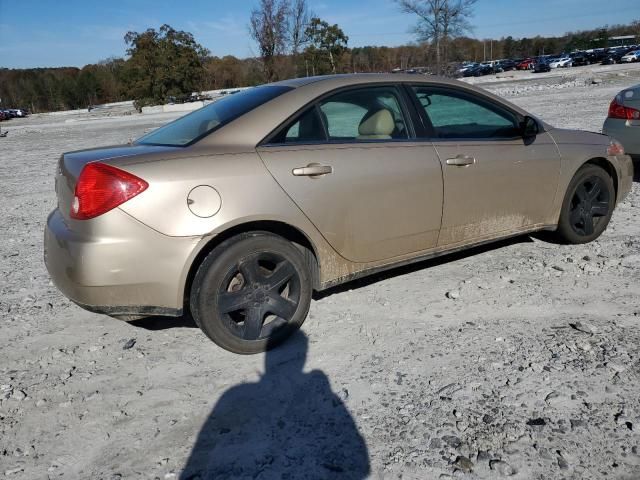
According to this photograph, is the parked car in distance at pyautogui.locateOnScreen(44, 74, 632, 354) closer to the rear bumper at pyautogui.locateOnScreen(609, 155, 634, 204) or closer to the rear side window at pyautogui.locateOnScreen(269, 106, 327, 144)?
the rear side window at pyautogui.locateOnScreen(269, 106, 327, 144)

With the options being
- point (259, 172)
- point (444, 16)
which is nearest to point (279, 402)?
point (259, 172)

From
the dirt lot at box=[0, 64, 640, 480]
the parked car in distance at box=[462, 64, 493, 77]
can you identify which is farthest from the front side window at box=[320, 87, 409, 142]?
the parked car in distance at box=[462, 64, 493, 77]

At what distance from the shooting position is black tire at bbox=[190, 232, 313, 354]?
2.94 metres

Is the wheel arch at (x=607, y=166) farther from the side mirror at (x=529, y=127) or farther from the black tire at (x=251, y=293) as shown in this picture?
the black tire at (x=251, y=293)

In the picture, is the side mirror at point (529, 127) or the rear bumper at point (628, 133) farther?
the rear bumper at point (628, 133)

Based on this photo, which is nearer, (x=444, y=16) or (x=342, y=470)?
(x=342, y=470)

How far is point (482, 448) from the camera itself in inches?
88.5

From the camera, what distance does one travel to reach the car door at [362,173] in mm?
3135

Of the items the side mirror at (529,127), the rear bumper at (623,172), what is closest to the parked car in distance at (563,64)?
the rear bumper at (623,172)

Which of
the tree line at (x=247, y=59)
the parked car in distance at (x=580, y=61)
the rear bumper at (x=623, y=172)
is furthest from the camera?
the parked car in distance at (x=580, y=61)

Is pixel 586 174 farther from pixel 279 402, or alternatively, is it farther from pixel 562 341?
pixel 279 402

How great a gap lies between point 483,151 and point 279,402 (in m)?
2.37

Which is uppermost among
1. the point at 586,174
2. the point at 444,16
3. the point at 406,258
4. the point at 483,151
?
the point at 444,16

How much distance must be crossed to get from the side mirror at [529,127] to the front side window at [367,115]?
1097mm
